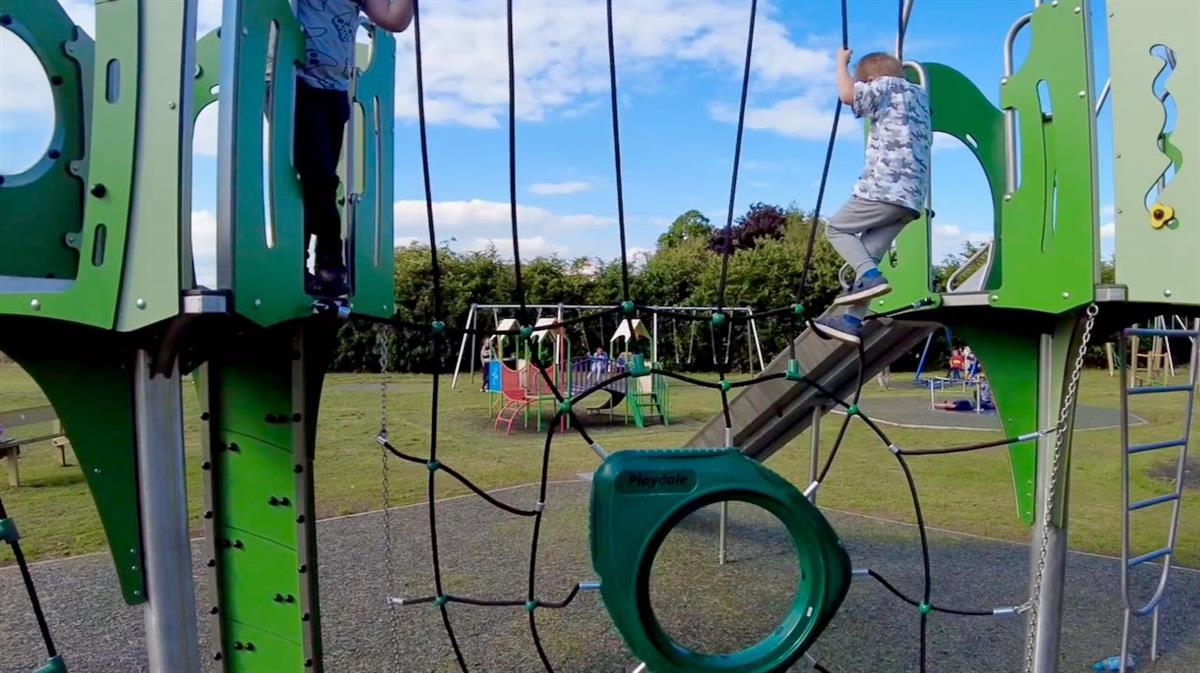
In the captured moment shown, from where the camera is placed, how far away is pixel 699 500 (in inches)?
86.7

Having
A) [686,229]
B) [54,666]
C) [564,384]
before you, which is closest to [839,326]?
[54,666]

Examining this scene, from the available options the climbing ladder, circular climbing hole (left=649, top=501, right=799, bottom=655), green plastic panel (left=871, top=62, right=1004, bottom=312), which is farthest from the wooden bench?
the climbing ladder

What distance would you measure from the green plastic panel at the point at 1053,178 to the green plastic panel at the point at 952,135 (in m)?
0.10

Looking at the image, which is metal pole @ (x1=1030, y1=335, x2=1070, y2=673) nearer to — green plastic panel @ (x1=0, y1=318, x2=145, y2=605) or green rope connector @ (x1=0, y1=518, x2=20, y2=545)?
green plastic panel @ (x1=0, y1=318, x2=145, y2=605)

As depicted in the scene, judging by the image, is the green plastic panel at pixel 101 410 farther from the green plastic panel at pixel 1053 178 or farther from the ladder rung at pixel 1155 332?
the ladder rung at pixel 1155 332

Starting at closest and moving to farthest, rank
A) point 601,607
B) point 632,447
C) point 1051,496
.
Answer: point 1051,496 → point 601,607 → point 632,447

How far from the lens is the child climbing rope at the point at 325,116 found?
2209 mm

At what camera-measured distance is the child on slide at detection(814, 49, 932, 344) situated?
110 inches

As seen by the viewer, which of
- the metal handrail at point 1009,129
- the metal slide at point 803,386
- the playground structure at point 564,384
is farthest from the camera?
the playground structure at point 564,384

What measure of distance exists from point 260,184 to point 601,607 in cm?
312

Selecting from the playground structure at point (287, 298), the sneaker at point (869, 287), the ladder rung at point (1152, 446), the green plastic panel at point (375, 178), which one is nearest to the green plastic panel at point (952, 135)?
the playground structure at point (287, 298)

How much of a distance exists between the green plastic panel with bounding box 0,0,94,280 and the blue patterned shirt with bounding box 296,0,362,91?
1.66 ft

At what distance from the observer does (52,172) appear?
6.32 feet

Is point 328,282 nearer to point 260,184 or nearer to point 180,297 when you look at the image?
point 260,184
